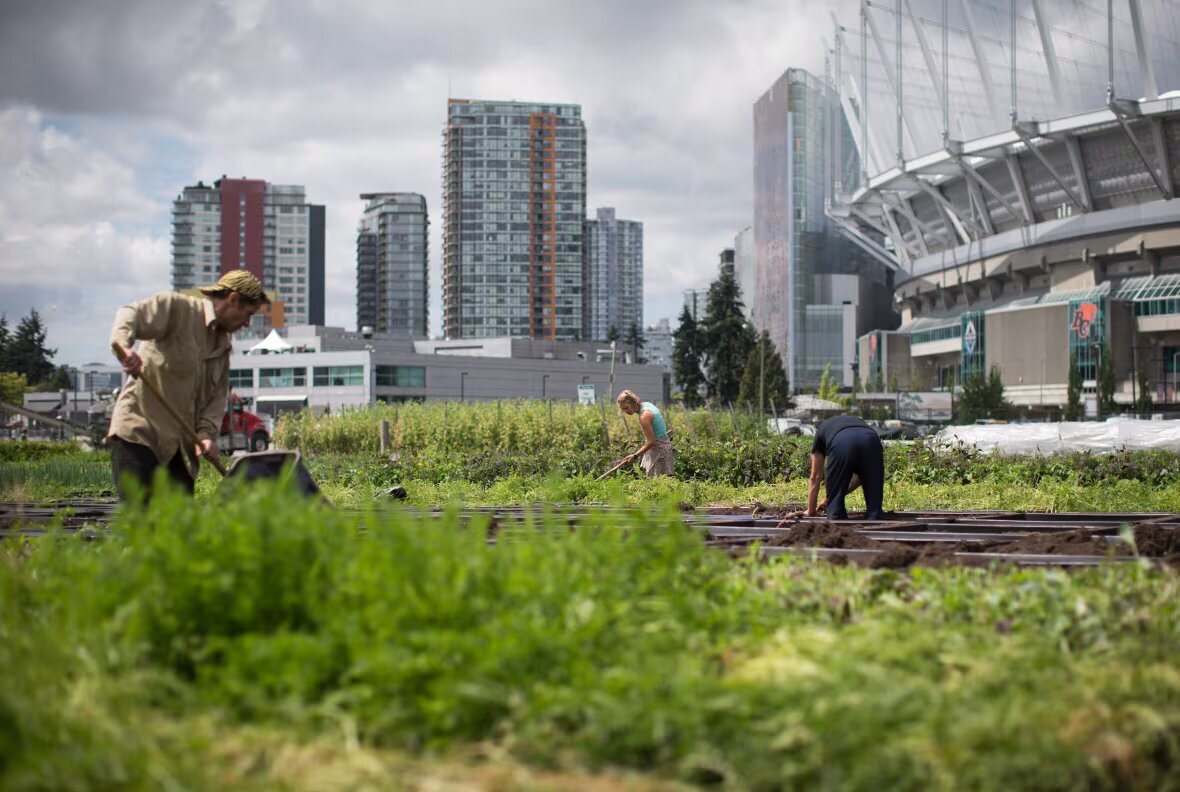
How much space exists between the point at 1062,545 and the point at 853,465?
2762 millimetres

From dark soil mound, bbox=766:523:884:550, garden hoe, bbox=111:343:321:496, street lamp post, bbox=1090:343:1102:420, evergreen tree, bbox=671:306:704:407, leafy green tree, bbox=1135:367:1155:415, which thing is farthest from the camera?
evergreen tree, bbox=671:306:704:407

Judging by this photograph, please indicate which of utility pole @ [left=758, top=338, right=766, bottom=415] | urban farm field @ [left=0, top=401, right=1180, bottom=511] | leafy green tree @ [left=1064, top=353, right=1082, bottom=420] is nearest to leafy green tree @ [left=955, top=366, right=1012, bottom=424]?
leafy green tree @ [left=1064, top=353, right=1082, bottom=420]

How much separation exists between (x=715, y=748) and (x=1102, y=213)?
280 feet

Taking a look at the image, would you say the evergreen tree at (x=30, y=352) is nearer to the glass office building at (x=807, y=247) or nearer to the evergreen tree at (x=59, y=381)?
the evergreen tree at (x=59, y=381)

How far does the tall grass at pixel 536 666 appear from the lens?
2844 millimetres

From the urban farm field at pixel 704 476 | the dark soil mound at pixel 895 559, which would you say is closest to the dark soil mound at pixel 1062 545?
the dark soil mound at pixel 895 559

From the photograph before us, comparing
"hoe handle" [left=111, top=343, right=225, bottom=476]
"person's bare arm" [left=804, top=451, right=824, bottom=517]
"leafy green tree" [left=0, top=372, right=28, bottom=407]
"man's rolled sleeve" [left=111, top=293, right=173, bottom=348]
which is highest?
"leafy green tree" [left=0, top=372, right=28, bottom=407]

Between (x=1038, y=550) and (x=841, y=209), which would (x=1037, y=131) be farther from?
(x=1038, y=550)

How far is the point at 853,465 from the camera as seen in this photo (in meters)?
9.40

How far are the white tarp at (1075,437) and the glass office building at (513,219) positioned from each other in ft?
473

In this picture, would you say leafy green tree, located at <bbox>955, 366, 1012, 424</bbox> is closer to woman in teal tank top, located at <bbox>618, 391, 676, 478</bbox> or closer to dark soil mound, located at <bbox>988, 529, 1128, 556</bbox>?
woman in teal tank top, located at <bbox>618, 391, 676, 478</bbox>

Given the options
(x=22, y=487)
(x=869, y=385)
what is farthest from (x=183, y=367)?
(x=869, y=385)

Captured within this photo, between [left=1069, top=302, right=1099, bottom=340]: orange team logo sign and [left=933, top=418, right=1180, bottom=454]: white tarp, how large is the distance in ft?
202

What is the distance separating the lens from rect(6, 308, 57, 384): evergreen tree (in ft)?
392
